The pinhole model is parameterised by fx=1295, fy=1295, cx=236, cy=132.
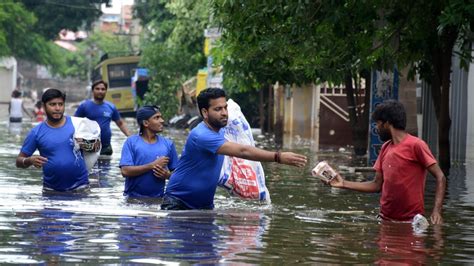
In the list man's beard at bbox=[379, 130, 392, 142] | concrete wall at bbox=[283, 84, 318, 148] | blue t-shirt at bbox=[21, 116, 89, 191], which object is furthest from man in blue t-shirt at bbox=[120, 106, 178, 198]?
concrete wall at bbox=[283, 84, 318, 148]

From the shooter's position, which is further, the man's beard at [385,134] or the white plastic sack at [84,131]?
the white plastic sack at [84,131]

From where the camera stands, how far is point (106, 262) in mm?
9383

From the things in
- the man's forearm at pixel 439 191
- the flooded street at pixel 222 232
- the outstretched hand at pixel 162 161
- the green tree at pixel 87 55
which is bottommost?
the flooded street at pixel 222 232

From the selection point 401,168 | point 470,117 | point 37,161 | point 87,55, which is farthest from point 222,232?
point 87,55

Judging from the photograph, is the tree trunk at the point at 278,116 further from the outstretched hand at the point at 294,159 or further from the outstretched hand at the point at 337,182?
the outstretched hand at the point at 294,159

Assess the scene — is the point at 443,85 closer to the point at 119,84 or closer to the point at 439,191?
the point at 439,191

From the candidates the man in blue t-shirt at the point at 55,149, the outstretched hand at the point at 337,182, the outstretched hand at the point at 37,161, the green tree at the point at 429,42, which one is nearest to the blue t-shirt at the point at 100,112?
the green tree at the point at 429,42

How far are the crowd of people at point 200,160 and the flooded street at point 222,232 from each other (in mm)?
204

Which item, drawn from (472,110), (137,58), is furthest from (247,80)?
(137,58)

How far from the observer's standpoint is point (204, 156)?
11914mm

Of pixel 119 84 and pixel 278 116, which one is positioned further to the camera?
pixel 119 84

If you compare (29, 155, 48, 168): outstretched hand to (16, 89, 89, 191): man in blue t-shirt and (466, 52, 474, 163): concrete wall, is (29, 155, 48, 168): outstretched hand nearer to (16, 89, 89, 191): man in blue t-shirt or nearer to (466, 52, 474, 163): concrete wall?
(16, 89, 89, 191): man in blue t-shirt

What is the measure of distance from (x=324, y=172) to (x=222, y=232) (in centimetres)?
124

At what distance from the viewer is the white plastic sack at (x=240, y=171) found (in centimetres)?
1336
